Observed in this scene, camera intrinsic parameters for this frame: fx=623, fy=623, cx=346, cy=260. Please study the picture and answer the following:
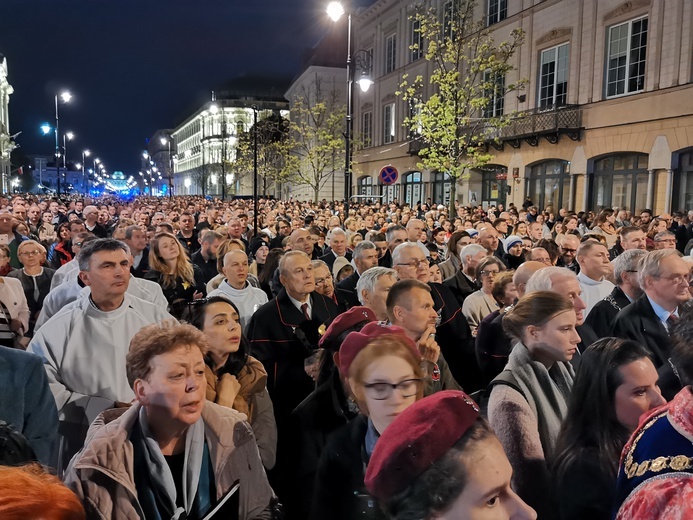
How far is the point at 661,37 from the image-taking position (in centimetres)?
2278

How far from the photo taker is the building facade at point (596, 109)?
22.8 metres

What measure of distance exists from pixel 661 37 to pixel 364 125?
3143 centimetres

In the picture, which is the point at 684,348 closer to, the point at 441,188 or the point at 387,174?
the point at 387,174

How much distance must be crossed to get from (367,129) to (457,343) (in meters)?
46.9

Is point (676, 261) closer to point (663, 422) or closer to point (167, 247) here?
point (663, 422)

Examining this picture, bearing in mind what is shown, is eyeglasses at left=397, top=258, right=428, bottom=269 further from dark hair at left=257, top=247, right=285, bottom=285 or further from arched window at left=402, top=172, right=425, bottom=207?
arched window at left=402, top=172, right=425, bottom=207

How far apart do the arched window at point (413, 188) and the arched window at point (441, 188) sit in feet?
5.89

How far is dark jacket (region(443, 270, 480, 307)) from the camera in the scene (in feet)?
25.7

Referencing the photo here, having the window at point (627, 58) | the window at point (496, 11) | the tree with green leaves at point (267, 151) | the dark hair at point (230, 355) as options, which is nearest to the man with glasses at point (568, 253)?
the dark hair at point (230, 355)

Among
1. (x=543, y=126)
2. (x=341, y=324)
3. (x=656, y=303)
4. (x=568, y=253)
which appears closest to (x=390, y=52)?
(x=543, y=126)

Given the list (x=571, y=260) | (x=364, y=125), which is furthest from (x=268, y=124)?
(x=571, y=260)

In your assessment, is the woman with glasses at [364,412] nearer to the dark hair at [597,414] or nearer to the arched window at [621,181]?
the dark hair at [597,414]

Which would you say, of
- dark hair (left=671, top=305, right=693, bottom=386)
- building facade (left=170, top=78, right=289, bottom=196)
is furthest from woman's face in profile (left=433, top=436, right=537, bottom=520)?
building facade (left=170, top=78, right=289, bottom=196)

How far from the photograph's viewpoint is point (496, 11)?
109 feet
